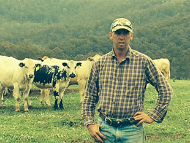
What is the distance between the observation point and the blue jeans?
4.97 meters

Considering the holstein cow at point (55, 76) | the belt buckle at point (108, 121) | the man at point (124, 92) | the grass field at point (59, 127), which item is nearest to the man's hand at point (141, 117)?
the man at point (124, 92)

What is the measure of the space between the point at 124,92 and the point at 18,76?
12.9 metres

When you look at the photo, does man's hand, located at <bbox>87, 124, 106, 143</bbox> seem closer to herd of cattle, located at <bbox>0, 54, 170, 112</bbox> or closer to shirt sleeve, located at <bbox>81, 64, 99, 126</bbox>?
shirt sleeve, located at <bbox>81, 64, 99, 126</bbox>

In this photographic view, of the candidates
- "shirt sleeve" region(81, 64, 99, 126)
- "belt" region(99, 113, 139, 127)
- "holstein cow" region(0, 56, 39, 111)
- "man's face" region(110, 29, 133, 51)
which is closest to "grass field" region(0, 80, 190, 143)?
"holstein cow" region(0, 56, 39, 111)

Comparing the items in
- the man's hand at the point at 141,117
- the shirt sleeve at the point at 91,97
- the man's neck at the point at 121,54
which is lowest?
the man's hand at the point at 141,117

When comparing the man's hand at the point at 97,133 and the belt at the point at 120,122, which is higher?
the belt at the point at 120,122

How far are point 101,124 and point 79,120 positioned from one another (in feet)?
33.6

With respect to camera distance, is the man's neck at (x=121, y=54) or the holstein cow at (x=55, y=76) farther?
the holstein cow at (x=55, y=76)

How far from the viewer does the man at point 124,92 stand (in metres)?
4.97

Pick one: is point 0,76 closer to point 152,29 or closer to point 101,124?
point 101,124

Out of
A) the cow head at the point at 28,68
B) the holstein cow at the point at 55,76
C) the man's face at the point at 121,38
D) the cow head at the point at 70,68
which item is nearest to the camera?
the man's face at the point at 121,38

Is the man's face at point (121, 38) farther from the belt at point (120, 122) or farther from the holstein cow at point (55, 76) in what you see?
the holstein cow at point (55, 76)

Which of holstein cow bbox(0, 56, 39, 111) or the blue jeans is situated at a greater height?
holstein cow bbox(0, 56, 39, 111)

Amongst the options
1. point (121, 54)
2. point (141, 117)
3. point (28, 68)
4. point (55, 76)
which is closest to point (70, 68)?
point (55, 76)
